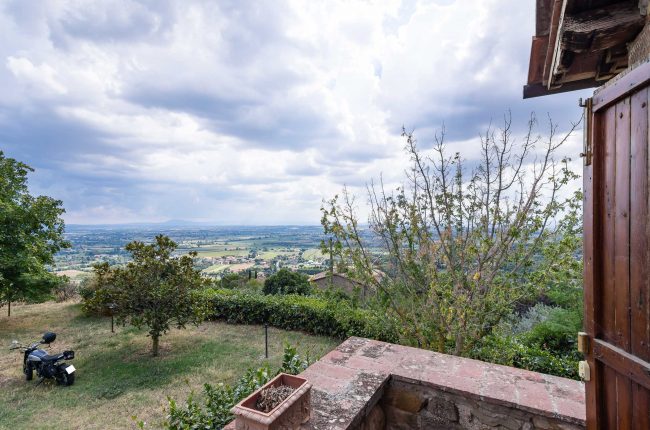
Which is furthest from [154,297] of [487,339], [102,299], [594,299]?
[594,299]

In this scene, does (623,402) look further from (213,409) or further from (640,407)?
(213,409)

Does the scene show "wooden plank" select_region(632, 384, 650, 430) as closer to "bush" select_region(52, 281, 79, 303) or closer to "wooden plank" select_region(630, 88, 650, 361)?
"wooden plank" select_region(630, 88, 650, 361)

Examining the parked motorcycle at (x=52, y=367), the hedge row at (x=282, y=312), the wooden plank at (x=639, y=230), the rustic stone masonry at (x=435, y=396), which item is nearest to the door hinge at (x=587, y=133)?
the wooden plank at (x=639, y=230)

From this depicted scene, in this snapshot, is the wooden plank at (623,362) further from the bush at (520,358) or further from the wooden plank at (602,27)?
the bush at (520,358)

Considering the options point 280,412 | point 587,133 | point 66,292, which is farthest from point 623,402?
point 66,292

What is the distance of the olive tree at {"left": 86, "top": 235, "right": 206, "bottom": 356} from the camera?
6.31 meters

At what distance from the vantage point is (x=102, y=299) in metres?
6.31

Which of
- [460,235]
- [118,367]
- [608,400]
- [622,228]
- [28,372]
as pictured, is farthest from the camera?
[118,367]

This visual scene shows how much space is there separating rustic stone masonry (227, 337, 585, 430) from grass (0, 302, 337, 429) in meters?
1.39

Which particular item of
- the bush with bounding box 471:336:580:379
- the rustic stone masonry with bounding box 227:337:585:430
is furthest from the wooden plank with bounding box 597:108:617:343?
the bush with bounding box 471:336:580:379

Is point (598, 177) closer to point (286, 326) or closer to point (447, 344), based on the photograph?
point (447, 344)

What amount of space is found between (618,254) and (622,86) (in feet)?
2.06

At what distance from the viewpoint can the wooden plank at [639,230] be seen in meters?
1.06

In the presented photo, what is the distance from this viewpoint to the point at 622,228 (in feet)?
3.95
